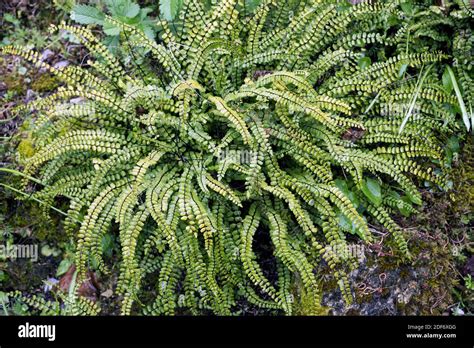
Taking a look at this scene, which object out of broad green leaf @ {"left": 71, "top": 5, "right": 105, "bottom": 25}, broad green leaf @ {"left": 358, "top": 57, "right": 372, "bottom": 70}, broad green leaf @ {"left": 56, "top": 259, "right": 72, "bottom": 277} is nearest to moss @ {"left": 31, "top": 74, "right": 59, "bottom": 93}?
broad green leaf @ {"left": 71, "top": 5, "right": 105, "bottom": 25}

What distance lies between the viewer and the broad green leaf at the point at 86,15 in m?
4.57

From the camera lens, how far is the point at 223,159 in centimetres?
389

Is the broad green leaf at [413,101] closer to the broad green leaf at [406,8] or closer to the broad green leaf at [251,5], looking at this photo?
the broad green leaf at [406,8]

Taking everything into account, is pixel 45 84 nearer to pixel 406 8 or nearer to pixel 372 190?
pixel 372 190

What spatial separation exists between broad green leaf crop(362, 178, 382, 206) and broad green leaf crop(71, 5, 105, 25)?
2.87 m

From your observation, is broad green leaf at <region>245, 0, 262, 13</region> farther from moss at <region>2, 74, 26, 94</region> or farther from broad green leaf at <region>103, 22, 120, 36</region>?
moss at <region>2, 74, 26, 94</region>

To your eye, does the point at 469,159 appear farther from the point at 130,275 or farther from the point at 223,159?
the point at 130,275
